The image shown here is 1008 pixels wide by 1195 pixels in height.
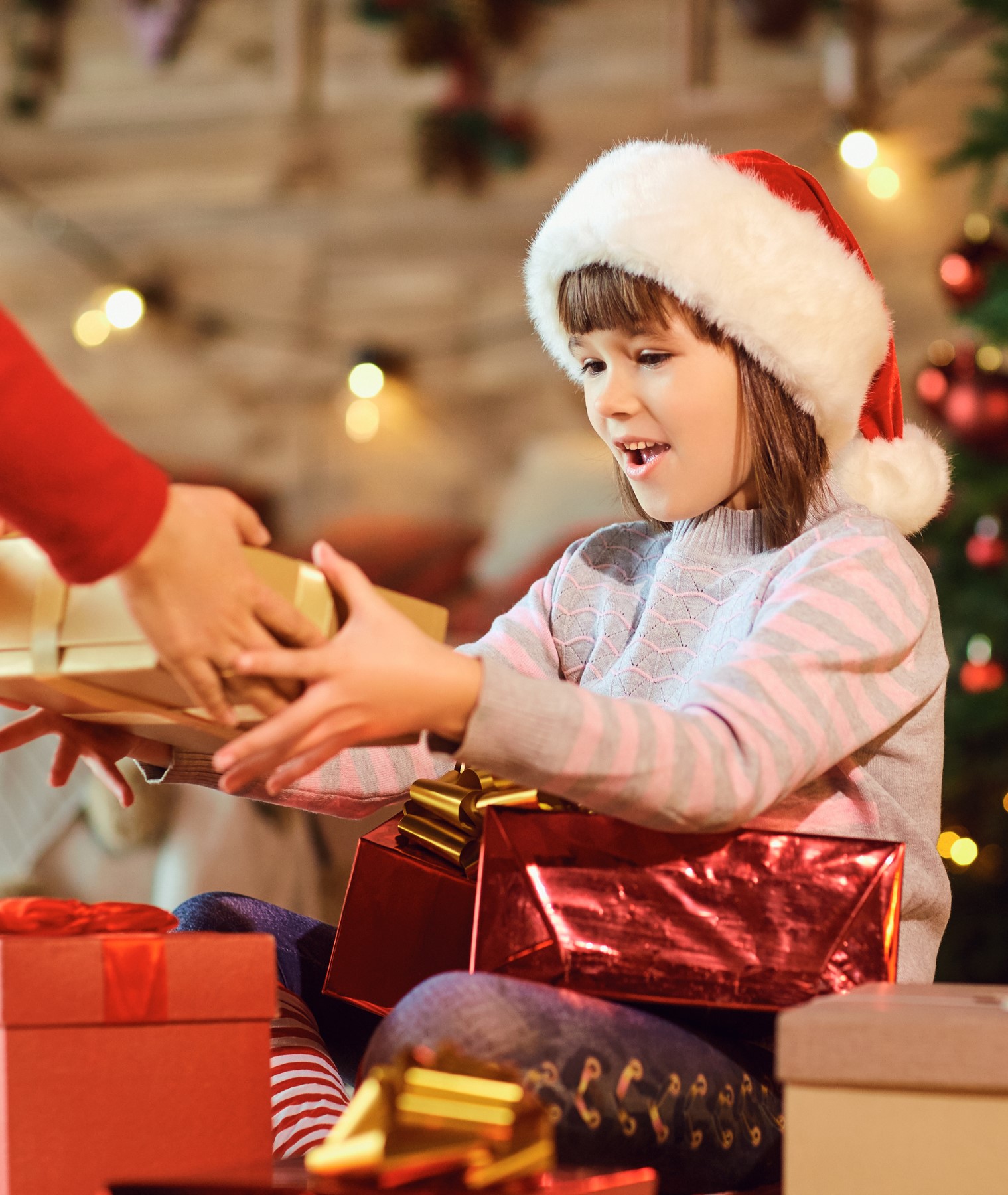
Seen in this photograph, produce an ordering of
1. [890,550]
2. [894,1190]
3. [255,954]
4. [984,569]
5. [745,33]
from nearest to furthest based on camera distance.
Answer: [894,1190]
[255,954]
[890,550]
[984,569]
[745,33]

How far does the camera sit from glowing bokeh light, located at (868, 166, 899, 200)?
273 centimetres

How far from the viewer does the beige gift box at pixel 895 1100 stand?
65cm

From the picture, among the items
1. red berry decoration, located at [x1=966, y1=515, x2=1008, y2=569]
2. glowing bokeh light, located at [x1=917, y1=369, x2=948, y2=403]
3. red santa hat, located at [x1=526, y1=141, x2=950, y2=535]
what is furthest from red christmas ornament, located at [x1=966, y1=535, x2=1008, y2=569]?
red santa hat, located at [x1=526, y1=141, x2=950, y2=535]

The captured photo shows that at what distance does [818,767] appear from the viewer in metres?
0.87

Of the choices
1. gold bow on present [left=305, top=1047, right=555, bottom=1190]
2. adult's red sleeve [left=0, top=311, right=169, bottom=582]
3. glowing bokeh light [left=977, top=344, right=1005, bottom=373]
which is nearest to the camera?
gold bow on present [left=305, top=1047, right=555, bottom=1190]

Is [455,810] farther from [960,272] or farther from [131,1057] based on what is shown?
[960,272]

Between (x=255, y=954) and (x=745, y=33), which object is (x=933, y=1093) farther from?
(x=745, y=33)

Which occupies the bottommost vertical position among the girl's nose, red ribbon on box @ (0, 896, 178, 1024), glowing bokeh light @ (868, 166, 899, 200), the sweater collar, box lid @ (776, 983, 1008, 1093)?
box lid @ (776, 983, 1008, 1093)


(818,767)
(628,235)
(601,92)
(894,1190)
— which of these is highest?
(601,92)

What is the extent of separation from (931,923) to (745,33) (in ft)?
7.68

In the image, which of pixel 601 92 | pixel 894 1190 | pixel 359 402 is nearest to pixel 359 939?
pixel 894 1190

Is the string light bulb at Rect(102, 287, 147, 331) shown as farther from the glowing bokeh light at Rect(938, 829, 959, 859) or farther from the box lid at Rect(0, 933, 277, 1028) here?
the box lid at Rect(0, 933, 277, 1028)

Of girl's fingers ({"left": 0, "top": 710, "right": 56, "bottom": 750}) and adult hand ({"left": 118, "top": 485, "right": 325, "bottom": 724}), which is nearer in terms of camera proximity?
adult hand ({"left": 118, "top": 485, "right": 325, "bottom": 724})

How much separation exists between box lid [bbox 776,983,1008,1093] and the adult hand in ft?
1.07
